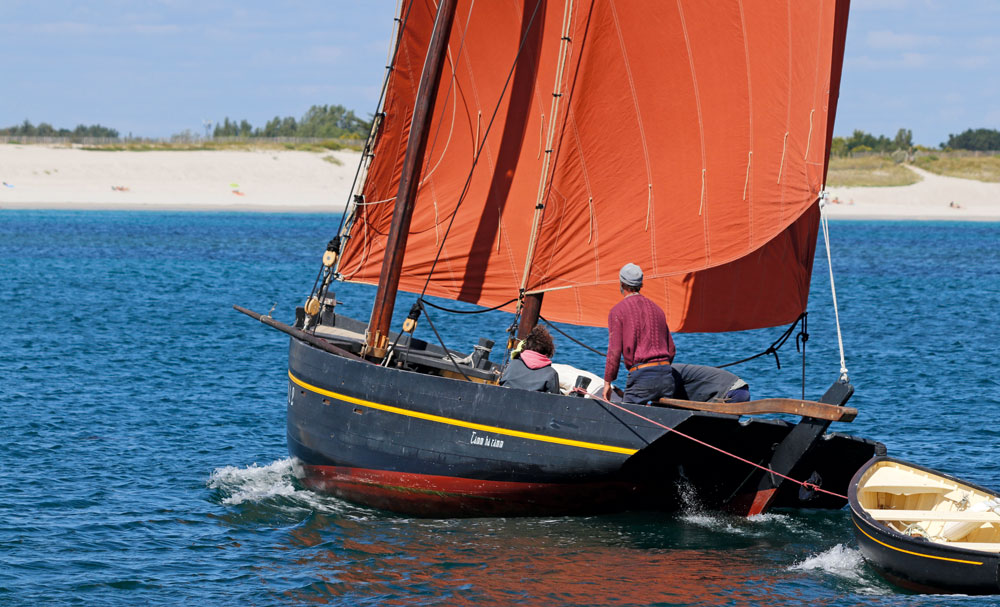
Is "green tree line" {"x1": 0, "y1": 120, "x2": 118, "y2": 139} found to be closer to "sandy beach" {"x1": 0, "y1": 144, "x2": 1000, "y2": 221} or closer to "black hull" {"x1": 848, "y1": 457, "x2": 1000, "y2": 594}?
"sandy beach" {"x1": 0, "y1": 144, "x2": 1000, "y2": 221}

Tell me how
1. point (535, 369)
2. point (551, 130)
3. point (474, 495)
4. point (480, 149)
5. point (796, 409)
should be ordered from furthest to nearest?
point (480, 149)
point (551, 130)
point (474, 495)
point (535, 369)
point (796, 409)

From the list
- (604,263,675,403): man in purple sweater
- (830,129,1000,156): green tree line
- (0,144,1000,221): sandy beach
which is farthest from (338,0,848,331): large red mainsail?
(830,129,1000,156): green tree line

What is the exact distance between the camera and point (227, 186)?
5197 inches

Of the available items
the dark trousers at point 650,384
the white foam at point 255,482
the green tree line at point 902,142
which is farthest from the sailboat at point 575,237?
the green tree line at point 902,142

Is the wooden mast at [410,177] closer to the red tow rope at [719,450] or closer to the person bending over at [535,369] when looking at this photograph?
the person bending over at [535,369]

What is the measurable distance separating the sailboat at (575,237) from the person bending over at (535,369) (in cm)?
45

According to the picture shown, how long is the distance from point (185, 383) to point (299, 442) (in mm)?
10000

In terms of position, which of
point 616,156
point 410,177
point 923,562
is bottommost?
point 923,562

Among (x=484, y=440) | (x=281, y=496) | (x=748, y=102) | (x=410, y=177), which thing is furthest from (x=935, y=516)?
(x=281, y=496)

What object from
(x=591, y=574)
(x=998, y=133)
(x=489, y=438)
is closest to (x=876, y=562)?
(x=591, y=574)

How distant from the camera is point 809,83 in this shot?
14.4 m

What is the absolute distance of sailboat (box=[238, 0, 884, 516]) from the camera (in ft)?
44.5

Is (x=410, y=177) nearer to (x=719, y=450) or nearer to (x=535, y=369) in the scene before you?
(x=535, y=369)

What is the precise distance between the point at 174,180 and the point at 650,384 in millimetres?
126545
